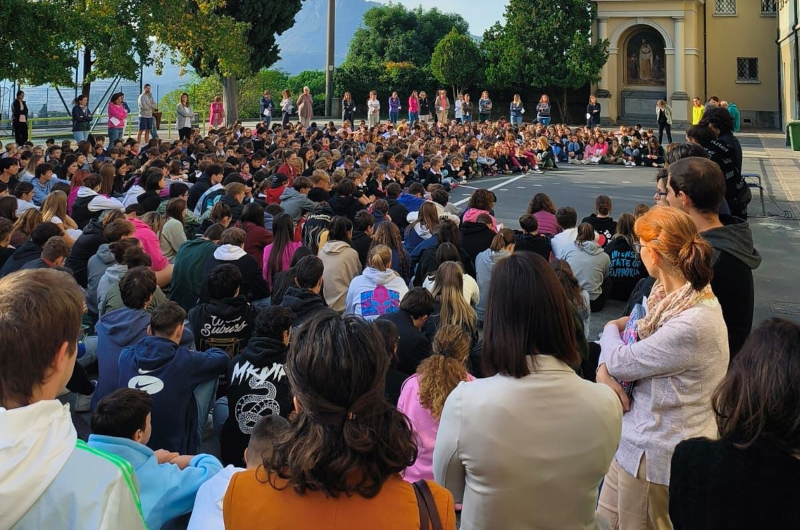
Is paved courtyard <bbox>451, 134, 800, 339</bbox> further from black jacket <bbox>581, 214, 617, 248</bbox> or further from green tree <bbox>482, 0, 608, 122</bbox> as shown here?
green tree <bbox>482, 0, 608, 122</bbox>

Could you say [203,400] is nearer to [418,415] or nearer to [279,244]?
[418,415]

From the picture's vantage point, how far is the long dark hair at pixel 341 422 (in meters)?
2.11

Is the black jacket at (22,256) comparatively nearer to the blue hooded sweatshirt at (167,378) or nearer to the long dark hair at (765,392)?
the blue hooded sweatshirt at (167,378)

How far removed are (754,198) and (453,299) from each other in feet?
45.6

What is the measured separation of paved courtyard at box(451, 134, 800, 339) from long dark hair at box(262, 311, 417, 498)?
6371mm

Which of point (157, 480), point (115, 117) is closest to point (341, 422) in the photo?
point (157, 480)

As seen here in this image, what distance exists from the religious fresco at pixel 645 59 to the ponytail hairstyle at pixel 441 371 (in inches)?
1660

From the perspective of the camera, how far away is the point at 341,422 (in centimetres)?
219

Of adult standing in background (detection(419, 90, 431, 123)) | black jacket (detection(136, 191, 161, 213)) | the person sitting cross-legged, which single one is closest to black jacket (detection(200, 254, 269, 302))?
the person sitting cross-legged

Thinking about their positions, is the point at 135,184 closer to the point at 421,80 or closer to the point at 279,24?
the point at 279,24

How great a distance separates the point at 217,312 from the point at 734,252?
12.1ft

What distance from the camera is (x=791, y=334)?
215cm

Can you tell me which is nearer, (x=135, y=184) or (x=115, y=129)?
(x=135, y=184)

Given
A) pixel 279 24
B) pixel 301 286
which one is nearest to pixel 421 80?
pixel 279 24
